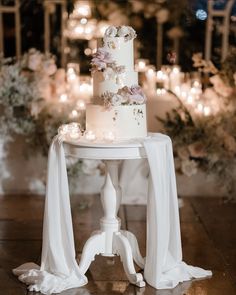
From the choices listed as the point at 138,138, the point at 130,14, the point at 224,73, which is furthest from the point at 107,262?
the point at 130,14

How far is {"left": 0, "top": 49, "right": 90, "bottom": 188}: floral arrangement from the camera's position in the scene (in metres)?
5.35

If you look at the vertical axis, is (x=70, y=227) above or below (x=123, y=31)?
below

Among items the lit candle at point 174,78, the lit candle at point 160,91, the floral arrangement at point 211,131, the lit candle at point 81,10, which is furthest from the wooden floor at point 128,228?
the lit candle at point 81,10

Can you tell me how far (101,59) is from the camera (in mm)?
3410

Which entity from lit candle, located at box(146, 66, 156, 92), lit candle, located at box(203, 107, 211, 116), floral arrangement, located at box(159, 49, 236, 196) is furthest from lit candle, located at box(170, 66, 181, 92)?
lit candle, located at box(203, 107, 211, 116)

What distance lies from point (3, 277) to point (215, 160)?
236 centimetres

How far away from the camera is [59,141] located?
343 cm

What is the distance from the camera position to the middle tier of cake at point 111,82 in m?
3.44

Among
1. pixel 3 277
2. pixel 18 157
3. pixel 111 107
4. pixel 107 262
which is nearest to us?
pixel 111 107

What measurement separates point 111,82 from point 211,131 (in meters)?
2.05

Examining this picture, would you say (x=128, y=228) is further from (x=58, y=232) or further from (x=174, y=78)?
(x=174, y=78)

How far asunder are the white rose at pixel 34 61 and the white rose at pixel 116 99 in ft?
7.25

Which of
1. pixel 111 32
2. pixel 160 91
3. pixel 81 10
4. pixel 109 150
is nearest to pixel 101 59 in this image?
pixel 111 32

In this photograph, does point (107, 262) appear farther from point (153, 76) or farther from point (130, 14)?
point (130, 14)
